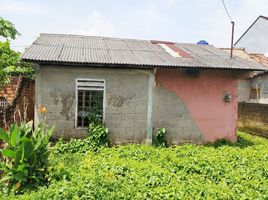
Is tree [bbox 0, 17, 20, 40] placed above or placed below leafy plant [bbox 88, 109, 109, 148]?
above

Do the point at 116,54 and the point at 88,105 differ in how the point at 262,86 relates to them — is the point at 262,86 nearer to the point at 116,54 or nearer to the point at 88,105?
the point at 116,54

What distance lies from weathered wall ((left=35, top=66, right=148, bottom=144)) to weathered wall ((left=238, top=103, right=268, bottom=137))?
697 centimetres

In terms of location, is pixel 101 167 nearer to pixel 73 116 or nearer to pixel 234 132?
pixel 73 116

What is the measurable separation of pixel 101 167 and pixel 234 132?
240 inches

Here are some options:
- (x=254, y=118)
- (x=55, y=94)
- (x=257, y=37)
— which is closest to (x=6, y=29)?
(x=55, y=94)

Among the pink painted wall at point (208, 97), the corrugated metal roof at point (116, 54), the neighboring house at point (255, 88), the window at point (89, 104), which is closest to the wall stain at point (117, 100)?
the window at point (89, 104)

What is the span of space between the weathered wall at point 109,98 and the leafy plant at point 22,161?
8.31 feet

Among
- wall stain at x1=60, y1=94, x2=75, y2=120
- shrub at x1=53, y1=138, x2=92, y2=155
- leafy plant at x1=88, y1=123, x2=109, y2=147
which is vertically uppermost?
wall stain at x1=60, y1=94, x2=75, y2=120

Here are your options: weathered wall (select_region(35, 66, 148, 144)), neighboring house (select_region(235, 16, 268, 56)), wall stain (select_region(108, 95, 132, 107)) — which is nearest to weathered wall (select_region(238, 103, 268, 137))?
weathered wall (select_region(35, 66, 148, 144))

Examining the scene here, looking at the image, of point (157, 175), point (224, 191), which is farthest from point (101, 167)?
point (224, 191)

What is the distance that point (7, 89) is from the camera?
10148 millimetres

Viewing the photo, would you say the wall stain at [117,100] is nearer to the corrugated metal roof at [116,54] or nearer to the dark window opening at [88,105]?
the dark window opening at [88,105]

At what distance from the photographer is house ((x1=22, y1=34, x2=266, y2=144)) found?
8523 millimetres

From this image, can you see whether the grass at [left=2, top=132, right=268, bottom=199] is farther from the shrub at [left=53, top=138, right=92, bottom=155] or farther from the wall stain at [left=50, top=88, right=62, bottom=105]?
the wall stain at [left=50, top=88, right=62, bottom=105]
